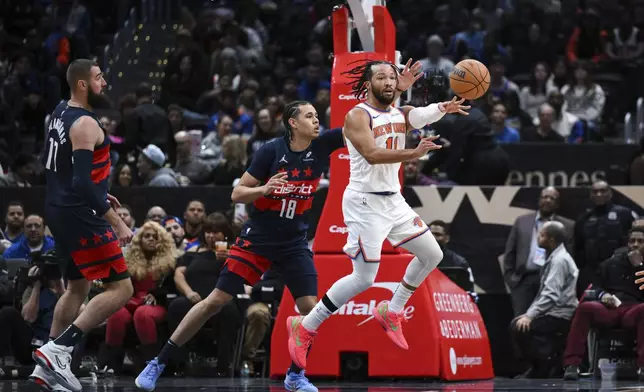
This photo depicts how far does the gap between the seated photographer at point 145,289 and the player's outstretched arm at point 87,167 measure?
429 centimetres

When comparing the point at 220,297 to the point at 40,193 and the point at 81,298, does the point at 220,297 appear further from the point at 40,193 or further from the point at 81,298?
the point at 40,193

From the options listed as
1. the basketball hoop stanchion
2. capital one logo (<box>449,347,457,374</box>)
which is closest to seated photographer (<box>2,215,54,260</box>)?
the basketball hoop stanchion

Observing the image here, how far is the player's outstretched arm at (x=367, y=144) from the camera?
30.9ft

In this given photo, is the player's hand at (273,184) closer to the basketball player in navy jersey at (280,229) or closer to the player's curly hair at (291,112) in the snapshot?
the basketball player in navy jersey at (280,229)

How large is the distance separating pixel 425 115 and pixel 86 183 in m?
2.66

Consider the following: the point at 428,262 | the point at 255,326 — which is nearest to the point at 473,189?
the point at 255,326

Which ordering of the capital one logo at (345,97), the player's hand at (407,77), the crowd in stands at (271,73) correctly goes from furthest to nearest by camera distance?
1. the crowd in stands at (271,73)
2. the capital one logo at (345,97)
3. the player's hand at (407,77)

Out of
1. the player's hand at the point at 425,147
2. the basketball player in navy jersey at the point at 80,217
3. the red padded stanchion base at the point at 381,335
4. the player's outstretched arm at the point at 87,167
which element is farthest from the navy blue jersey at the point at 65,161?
the red padded stanchion base at the point at 381,335

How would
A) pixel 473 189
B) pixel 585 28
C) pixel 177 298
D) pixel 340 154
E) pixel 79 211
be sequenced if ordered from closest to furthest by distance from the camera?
pixel 79 211, pixel 340 154, pixel 177 298, pixel 473 189, pixel 585 28

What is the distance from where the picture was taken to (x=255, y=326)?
13.7 metres

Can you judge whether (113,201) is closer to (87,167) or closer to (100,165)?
(100,165)

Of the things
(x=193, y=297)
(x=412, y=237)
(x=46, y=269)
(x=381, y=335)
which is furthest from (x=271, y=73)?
(x=412, y=237)

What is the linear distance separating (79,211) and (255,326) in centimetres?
455

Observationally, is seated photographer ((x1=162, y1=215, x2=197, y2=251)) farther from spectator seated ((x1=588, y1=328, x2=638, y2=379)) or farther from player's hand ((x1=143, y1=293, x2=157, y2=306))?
spectator seated ((x1=588, y1=328, x2=638, y2=379))
